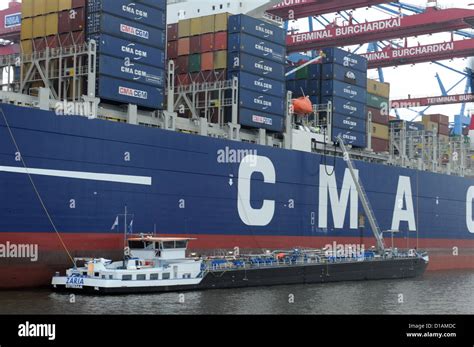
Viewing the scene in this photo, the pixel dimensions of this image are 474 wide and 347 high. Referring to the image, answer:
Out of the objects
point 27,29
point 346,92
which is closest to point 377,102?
point 346,92

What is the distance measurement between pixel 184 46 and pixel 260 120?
5354mm

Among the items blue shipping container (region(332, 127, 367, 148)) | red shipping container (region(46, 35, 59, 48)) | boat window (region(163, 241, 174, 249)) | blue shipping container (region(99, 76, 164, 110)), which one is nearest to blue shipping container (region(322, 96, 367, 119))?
blue shipping container (region(332, 127, 367, 148))

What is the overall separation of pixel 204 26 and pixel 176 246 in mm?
12316

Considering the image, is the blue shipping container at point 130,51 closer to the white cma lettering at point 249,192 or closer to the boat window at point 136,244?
the white cma lettering at point 249,192

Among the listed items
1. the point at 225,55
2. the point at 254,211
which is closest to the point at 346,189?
the point at 254,211

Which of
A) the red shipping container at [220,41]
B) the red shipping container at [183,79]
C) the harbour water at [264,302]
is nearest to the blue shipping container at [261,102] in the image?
the red shipping container at [220,41]

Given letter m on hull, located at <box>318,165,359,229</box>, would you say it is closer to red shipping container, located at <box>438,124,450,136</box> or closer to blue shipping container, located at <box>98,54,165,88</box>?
blue shipping container, located at <box>98,54,165,88</box>

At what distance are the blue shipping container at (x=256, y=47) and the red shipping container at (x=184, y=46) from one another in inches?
97.5

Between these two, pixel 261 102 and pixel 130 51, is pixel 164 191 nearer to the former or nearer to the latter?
pixel 130 51

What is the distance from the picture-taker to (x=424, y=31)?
42.9m

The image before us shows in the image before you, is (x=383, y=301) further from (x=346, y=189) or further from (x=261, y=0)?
(x=261, y=0)

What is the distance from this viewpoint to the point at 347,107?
41781mm

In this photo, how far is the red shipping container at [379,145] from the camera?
46.2 metres

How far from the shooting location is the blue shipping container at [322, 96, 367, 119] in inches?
1610
